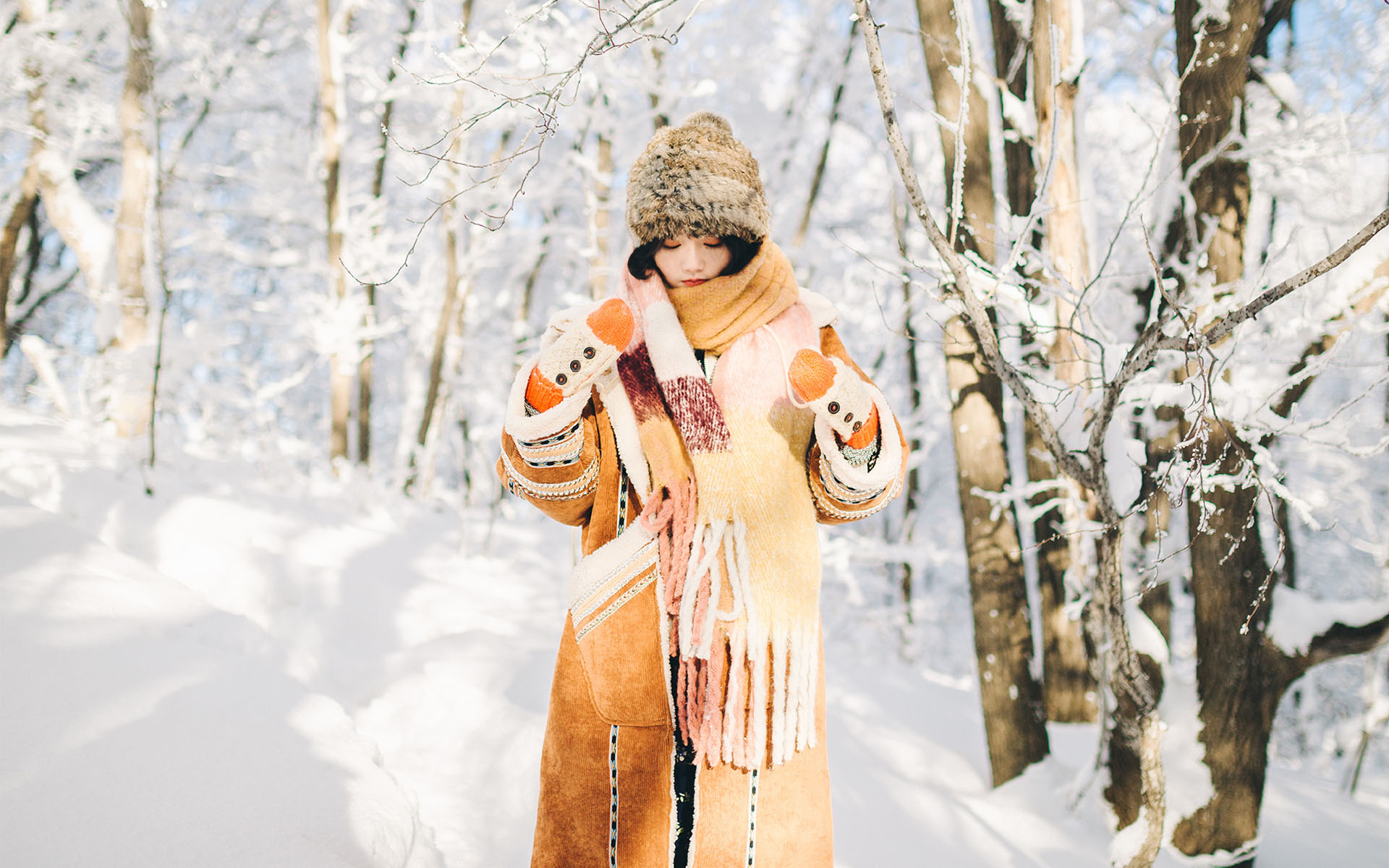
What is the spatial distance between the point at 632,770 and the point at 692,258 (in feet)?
3.47

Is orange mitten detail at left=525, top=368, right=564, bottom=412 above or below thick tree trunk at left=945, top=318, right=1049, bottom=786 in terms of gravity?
above

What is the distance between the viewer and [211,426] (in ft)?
24.4

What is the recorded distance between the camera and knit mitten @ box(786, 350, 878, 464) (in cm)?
130

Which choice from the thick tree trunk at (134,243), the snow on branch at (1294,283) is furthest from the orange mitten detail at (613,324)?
the thick tree trunk at (134,243)

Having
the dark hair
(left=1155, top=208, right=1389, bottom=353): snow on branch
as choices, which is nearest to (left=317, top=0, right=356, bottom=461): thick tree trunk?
the dark hair

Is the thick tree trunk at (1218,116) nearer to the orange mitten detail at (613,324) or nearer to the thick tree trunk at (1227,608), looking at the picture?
the thick tree trunk at (1227,608)

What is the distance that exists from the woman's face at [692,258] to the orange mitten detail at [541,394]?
0.40 metres

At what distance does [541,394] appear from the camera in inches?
52.2

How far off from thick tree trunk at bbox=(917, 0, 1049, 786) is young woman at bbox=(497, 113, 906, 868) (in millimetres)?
1604

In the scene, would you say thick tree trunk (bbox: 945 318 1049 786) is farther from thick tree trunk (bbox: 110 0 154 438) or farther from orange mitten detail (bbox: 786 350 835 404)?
thick tree trunk (bbox: 110 0 154 438)

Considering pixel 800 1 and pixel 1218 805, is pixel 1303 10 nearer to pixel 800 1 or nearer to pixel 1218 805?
pixel 800 1

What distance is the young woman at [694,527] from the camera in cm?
134

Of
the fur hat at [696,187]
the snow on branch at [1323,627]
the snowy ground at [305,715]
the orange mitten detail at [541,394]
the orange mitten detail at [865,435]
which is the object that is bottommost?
the snowy ground at [305,715]

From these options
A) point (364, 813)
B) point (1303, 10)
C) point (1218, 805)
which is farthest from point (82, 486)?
point (1303, 10)
